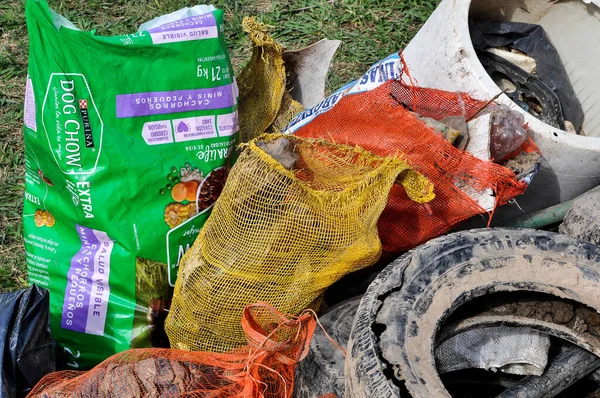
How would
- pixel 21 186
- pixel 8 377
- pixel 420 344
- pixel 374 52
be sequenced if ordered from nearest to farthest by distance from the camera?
pixel 420 344 → pixel 8 377 → pixel 21 186 → pixel 374 52

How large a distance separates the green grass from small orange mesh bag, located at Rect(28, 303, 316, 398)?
1.61 metres

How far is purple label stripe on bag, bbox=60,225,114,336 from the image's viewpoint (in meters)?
2.01

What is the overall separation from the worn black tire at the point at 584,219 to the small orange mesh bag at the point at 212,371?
2.89 ft

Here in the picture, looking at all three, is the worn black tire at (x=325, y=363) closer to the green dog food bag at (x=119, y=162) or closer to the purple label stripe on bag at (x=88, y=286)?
the green dog food bag at (x=119, y=162)

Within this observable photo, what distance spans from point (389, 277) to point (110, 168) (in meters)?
0.84

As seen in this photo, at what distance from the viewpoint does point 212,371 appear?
1.81 metres

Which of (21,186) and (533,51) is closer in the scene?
(533,51)

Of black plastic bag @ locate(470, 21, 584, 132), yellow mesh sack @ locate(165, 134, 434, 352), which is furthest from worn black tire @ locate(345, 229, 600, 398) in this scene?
black plastic bag @ locate(470, 21, 584, 132)

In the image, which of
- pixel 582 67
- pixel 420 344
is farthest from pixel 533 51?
pixel 420 344

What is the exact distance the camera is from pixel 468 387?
210 centimetres

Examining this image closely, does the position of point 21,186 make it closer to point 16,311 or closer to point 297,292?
point 16,311

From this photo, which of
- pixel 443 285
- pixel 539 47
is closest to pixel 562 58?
pixel 539 47

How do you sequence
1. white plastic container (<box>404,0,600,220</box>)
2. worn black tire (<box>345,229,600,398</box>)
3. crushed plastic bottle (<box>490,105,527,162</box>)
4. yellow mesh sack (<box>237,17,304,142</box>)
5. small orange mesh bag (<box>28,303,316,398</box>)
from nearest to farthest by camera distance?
1. worn black tire (<box>345,229,600,398</box>)
2. small orange mesh bag (<box>28,303,316,398</box>)
3. crushed plastic bottle (<box>490,105,527,162</box>)
4. white plastic container (<box>404,0,600,220</box>)
5. yellow mesh sack (<box>237,17,304,142</box>)

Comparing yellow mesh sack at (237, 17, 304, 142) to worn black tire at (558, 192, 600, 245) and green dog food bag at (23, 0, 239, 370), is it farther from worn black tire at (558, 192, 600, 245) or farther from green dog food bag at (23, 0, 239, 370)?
worn black tire at (558, 192, 600, 245)
